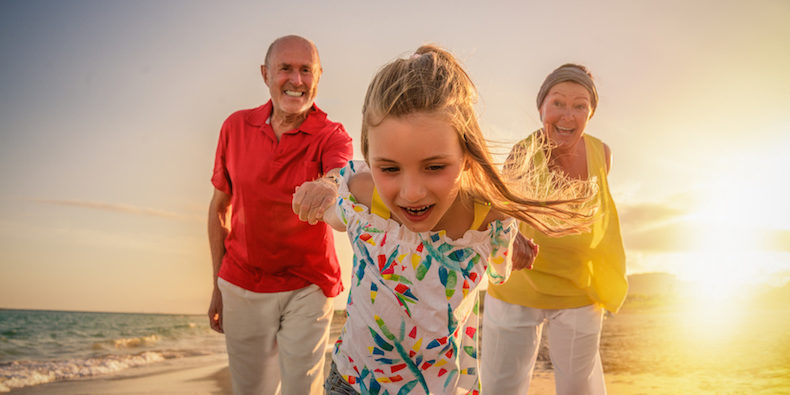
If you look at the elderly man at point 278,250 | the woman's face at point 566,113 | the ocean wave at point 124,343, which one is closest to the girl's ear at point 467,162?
the elderly man at point 278,250

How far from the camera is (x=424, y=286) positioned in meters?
2.04

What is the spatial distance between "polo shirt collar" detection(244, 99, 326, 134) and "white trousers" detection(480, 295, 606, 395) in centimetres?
167

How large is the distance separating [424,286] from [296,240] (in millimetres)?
1455

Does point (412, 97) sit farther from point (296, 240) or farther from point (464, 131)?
point (296, 240)

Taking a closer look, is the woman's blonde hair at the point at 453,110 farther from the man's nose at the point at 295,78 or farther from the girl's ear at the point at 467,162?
the man's nose at the point at 295,78

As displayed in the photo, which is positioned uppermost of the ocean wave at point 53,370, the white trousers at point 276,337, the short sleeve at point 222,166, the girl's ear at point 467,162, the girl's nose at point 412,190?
the short sleeve at point 222,166

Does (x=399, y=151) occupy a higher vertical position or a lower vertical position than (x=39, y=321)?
higher

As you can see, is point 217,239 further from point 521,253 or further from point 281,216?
point 521,253

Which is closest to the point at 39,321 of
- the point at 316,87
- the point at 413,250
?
the point at 316,87

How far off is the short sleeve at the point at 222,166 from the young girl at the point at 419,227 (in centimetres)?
157

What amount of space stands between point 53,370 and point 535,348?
11.0 metres

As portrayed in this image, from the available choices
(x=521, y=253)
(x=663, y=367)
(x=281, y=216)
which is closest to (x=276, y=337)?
(x=281, y=216)

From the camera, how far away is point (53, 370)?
35.0 feet

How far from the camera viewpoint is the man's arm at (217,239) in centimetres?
371
